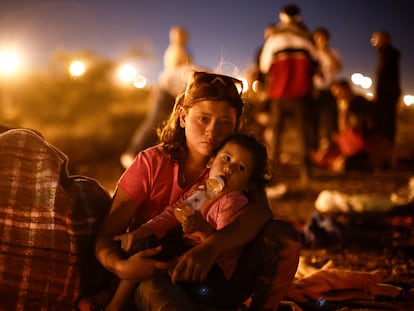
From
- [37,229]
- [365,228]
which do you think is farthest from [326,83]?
[37,229]

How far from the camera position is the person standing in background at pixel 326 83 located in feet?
23.7

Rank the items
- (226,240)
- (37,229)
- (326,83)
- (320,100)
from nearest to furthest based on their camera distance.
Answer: (226,240) → (37,229) → (326,83) → (320,100)

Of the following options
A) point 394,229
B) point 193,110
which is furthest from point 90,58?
point 193,110

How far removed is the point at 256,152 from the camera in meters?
2.31

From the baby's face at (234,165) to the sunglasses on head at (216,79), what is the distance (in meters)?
0.31

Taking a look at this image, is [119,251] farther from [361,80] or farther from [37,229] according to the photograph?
[361,80]

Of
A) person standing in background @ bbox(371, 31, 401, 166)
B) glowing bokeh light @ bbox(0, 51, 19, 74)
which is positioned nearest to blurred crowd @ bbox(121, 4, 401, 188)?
person standing in background @ bbox(371, 31, 401, 166)

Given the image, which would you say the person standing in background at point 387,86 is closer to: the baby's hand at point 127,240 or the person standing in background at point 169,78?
the person standing in background at point 169,78

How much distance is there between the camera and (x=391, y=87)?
25.3ft

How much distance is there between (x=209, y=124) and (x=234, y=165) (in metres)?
0.25

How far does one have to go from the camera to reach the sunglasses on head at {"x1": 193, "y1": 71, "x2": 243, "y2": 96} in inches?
96.0

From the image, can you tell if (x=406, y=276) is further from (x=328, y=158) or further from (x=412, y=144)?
(x=412, y=144)

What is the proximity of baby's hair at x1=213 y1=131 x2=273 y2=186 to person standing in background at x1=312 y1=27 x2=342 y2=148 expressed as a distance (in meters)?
4.45

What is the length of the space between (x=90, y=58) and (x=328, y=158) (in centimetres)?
814
